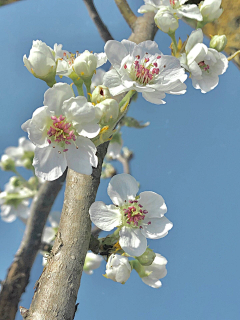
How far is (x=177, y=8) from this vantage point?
110 cm

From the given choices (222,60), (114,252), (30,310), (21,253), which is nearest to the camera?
(30,310)

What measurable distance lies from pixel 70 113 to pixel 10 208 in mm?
1574

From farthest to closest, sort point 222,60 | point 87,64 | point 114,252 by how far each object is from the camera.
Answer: point 222,60 < point 114,252 < point 87,64

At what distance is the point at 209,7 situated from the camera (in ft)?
3.43

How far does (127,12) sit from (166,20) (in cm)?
62

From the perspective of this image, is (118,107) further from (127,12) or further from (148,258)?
(127,12)

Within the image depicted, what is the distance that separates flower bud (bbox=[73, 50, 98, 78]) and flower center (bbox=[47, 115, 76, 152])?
14cm

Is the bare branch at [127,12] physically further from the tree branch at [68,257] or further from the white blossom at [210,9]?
the tree branch at [68,257]

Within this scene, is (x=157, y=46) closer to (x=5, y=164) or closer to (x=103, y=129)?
(x=103, y=129)

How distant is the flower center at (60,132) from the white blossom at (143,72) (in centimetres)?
14

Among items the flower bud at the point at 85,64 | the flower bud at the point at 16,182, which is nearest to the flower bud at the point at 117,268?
the flower bud at the point at 85,64

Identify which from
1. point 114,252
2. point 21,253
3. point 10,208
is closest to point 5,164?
point 10,208

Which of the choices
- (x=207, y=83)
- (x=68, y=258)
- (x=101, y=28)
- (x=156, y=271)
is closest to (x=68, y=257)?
(x=68, y=258)

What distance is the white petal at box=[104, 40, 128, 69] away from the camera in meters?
0.79
